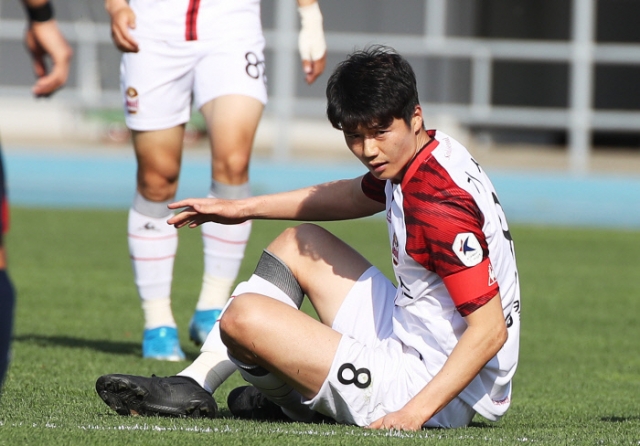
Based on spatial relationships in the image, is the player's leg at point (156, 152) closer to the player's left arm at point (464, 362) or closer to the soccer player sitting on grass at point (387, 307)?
the soccer player sitting on grass at point (387, 307)

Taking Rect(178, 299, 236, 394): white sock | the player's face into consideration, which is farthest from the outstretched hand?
the player's face

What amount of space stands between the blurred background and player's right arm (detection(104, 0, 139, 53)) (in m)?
8.78

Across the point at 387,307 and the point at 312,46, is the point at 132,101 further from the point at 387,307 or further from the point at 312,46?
the point at 387,307

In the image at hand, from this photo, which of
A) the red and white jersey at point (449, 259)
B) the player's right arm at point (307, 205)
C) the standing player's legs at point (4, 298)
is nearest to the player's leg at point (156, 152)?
the player's right arm at point (307, 205)

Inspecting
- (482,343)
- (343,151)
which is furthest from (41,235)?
(343,151)

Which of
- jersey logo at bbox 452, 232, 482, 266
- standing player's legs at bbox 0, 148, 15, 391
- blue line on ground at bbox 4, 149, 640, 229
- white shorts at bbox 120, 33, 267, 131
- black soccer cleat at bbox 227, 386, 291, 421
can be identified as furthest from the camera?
blue line on ground at bbox 4, 149, 640, 229

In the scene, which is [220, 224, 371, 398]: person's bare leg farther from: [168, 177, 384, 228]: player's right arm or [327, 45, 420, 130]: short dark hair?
[327, 45, 420, 130]: short dark hair

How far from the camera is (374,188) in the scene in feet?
12.3

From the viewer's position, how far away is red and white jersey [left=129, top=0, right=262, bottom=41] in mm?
4965

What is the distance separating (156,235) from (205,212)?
1.46 metres

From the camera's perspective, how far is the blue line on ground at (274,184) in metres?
13.4

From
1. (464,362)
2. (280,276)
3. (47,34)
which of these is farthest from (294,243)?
(47,34)

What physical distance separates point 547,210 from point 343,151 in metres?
5.35

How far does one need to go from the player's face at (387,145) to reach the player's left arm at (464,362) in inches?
17.5
